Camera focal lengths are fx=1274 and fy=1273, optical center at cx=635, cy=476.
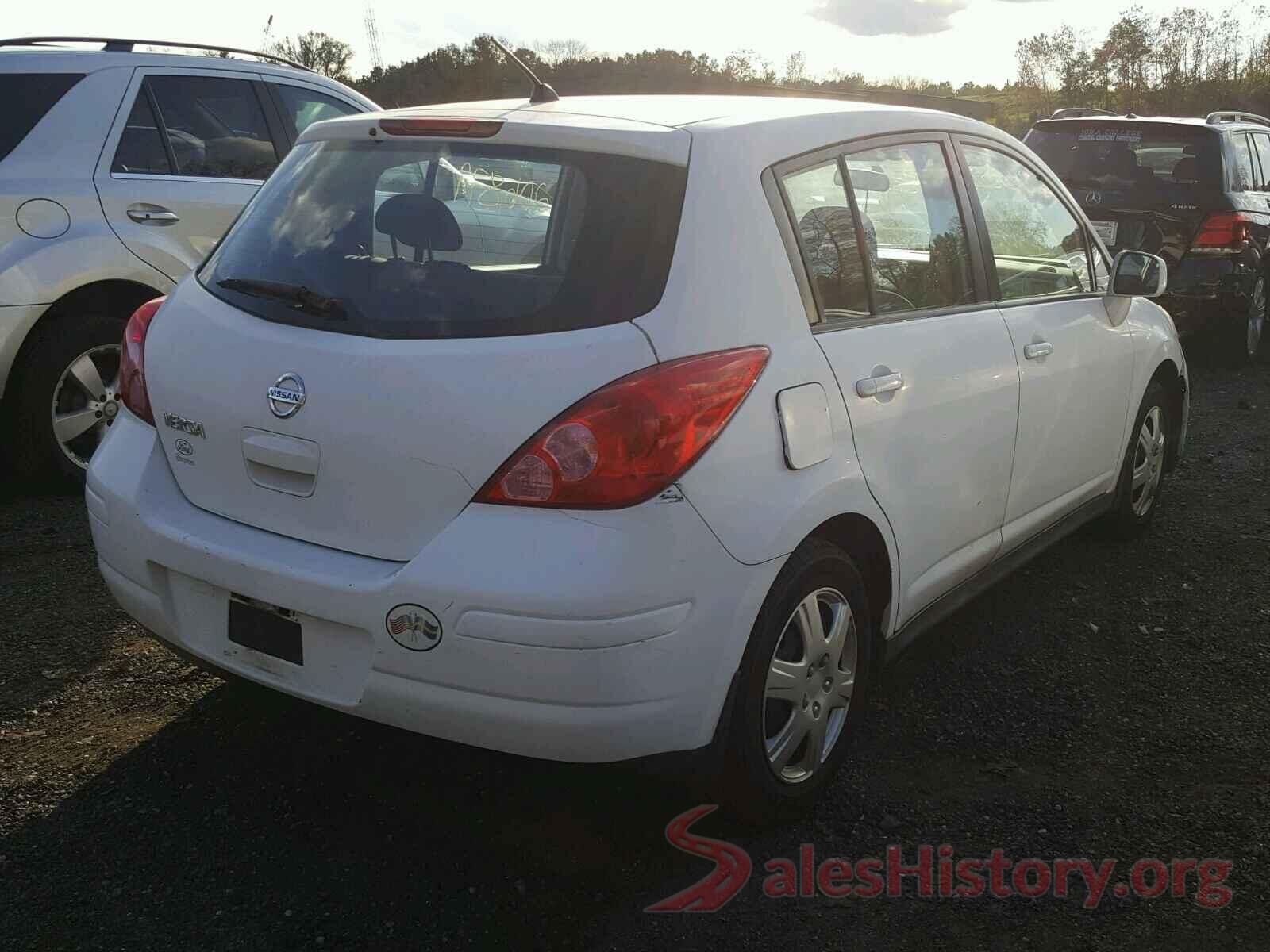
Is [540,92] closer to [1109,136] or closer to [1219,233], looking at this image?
[1109,136]

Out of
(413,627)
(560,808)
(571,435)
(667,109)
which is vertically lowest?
(560,808)

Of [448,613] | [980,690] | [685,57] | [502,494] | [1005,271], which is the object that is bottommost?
[980,690]

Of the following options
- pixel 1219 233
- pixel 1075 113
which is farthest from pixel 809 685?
pixel 1075 113

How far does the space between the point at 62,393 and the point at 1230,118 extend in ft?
29.5

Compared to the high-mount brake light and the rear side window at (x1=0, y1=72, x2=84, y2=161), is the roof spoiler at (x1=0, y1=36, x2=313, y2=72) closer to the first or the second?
the rear side window at (x1=0, y1=72, x2=84, y2=161)

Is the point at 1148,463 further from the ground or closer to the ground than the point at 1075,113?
closer to the ground

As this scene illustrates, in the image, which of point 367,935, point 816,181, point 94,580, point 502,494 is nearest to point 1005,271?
point 816,181

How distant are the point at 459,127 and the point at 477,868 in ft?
5.47

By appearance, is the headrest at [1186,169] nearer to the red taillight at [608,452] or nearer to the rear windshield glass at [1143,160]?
the rear windshield glass at [1143,160]

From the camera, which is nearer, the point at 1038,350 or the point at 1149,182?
the point at 1038,350

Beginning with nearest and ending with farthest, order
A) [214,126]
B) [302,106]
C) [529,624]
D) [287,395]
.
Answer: [529,624] < [287,395] < [214,126] < [302,106]

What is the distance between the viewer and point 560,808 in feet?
10.2

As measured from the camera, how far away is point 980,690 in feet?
12.6

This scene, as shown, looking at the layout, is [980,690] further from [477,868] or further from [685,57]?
[685,57]
